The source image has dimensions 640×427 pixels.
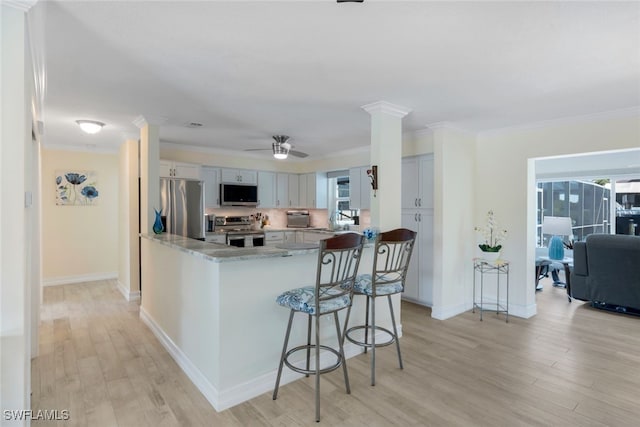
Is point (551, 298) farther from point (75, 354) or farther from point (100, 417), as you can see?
point (75, 354)

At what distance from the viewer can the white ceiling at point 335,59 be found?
5.82 feet

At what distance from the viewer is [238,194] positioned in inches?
237

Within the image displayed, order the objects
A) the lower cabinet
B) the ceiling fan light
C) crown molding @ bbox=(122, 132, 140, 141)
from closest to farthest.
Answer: the ceiling fan light → the lower cabinet → crown molding @ bbox=(122, 132, 140, 141)

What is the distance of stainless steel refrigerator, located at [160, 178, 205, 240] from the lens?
15.7 feet

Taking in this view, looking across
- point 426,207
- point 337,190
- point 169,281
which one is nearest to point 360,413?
point 169,281

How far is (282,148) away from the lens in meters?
4.40

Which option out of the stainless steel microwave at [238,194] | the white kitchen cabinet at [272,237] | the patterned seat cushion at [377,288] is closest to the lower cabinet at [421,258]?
the patterned seat cushion at [377,288]

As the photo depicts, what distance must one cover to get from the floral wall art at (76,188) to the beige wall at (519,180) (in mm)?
6275

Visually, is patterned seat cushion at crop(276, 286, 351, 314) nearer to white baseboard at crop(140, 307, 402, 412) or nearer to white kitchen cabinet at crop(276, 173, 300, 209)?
white baseboard at crop(140, 307, 402, 412)

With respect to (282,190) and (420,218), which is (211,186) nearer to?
(282,190)

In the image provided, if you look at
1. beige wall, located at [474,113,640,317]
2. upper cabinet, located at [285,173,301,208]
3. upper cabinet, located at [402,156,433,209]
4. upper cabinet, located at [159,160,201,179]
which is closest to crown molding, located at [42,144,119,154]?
upper cabinet, located at [159,160,201,179]

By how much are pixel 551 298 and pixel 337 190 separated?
13.1 ft

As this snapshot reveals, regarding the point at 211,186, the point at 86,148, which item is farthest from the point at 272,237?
the point at 86,148

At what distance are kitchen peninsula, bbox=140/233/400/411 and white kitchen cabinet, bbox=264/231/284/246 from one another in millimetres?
3183
